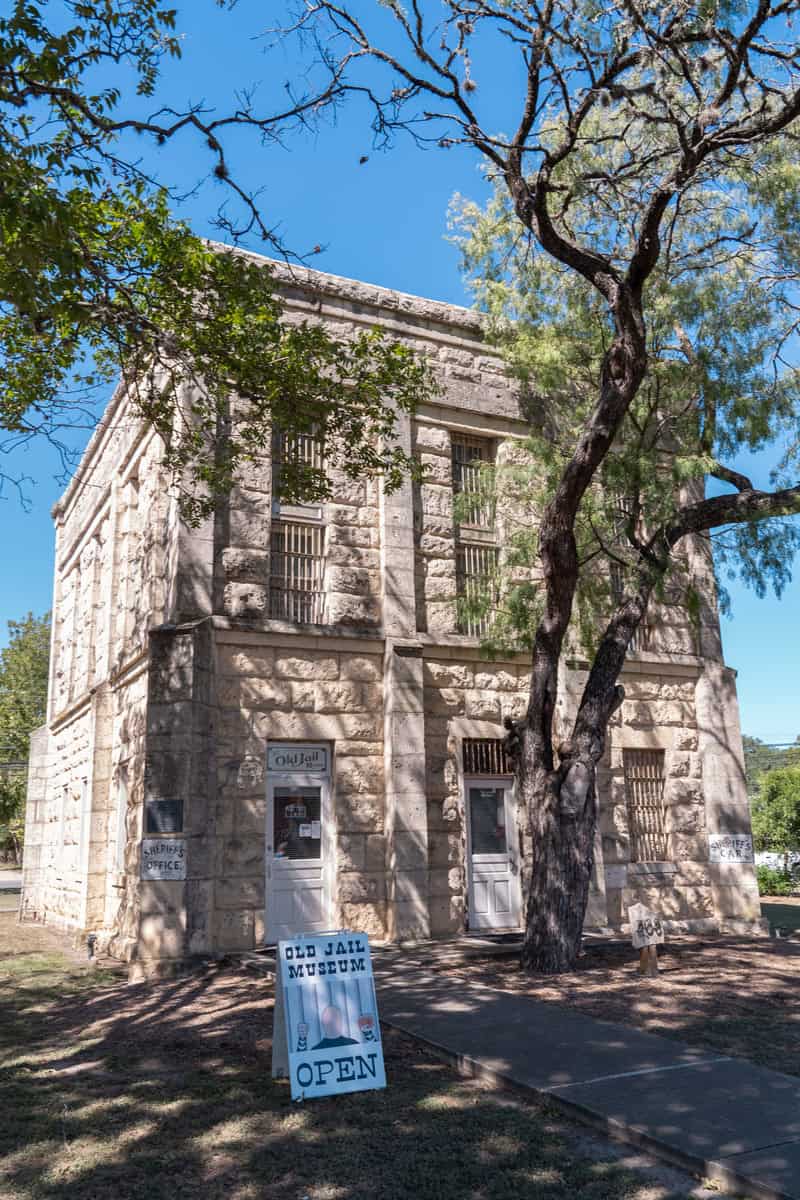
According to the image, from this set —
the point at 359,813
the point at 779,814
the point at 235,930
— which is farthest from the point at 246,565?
the point at 779,814

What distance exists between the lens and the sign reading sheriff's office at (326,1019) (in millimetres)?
5953

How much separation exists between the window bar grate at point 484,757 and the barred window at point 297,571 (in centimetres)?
292

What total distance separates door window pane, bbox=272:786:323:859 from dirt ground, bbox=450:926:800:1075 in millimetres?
2633

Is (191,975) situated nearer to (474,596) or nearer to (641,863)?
(474,596)

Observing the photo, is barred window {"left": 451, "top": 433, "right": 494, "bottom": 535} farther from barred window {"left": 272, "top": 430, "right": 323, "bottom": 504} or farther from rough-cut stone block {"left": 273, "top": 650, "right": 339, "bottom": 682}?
rough-cut stone block {"left": 273, "top": 650, "right": 339, "bottom": 682}

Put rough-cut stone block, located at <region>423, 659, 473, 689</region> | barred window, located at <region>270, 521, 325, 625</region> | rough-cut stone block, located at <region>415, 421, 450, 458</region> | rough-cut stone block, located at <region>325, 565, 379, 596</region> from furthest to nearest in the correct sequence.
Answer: rough-cut stone block, located at <region>415, 421, 450, 458</region> → rough-cut stone block, located at <region>423, 659, 473, 689</region> → rough-cut stone block, located at <region>325, 565, 379, 596</region> → barred window, located at <region>270, 521, 325, 625</region>

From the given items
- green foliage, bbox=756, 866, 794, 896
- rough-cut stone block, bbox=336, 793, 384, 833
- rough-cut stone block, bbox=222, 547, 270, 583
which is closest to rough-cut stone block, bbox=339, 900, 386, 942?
rough-cut stone block, bbox=336, 793, 384, 833

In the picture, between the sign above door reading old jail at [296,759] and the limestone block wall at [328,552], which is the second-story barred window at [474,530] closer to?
the limestone block wall at [328,552]

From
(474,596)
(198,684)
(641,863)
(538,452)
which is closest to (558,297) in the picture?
(538,452)

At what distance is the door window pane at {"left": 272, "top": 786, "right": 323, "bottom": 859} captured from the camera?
1259 centimetres

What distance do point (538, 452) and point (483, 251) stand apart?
3.95 metres

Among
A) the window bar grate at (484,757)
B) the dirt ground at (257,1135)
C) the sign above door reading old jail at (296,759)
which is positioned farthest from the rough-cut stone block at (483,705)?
the dirt ground at (257,1135)

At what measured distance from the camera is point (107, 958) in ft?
44.6

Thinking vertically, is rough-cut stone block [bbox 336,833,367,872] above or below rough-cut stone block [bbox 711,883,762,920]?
above
